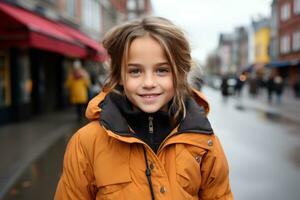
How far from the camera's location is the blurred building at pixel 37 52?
9.54 m

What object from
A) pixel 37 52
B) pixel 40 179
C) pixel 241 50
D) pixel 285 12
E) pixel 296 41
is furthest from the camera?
pixel 241 50

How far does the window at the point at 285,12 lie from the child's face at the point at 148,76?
40725 mm

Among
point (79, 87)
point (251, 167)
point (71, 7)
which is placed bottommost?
point (251, 167)

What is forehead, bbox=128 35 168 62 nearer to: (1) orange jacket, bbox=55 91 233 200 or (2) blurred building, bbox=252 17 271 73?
(1) orange jacket, bbox=55 91 233 200

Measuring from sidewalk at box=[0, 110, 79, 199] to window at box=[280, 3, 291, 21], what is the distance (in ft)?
105

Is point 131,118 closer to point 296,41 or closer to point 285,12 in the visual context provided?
point 296,41

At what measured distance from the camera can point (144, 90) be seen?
1920 mm

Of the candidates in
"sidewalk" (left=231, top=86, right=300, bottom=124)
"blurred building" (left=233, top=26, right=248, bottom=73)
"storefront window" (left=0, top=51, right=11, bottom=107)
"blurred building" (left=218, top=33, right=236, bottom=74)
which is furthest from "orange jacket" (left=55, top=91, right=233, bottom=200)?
"blurred building" (left=218, top=33, right=236, bottom=74)

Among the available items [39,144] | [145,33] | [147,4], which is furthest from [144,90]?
[147,4]

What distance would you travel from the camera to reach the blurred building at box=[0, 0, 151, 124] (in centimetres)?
954

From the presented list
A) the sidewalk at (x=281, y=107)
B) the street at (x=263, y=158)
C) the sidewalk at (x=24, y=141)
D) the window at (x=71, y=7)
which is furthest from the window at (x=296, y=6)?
the sidewalk at (x=24, y=141)

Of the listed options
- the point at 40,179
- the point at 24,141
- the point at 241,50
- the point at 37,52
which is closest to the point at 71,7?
the point at 37,52

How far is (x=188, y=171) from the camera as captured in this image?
193 cm

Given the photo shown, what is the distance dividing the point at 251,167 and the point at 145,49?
215 inches
